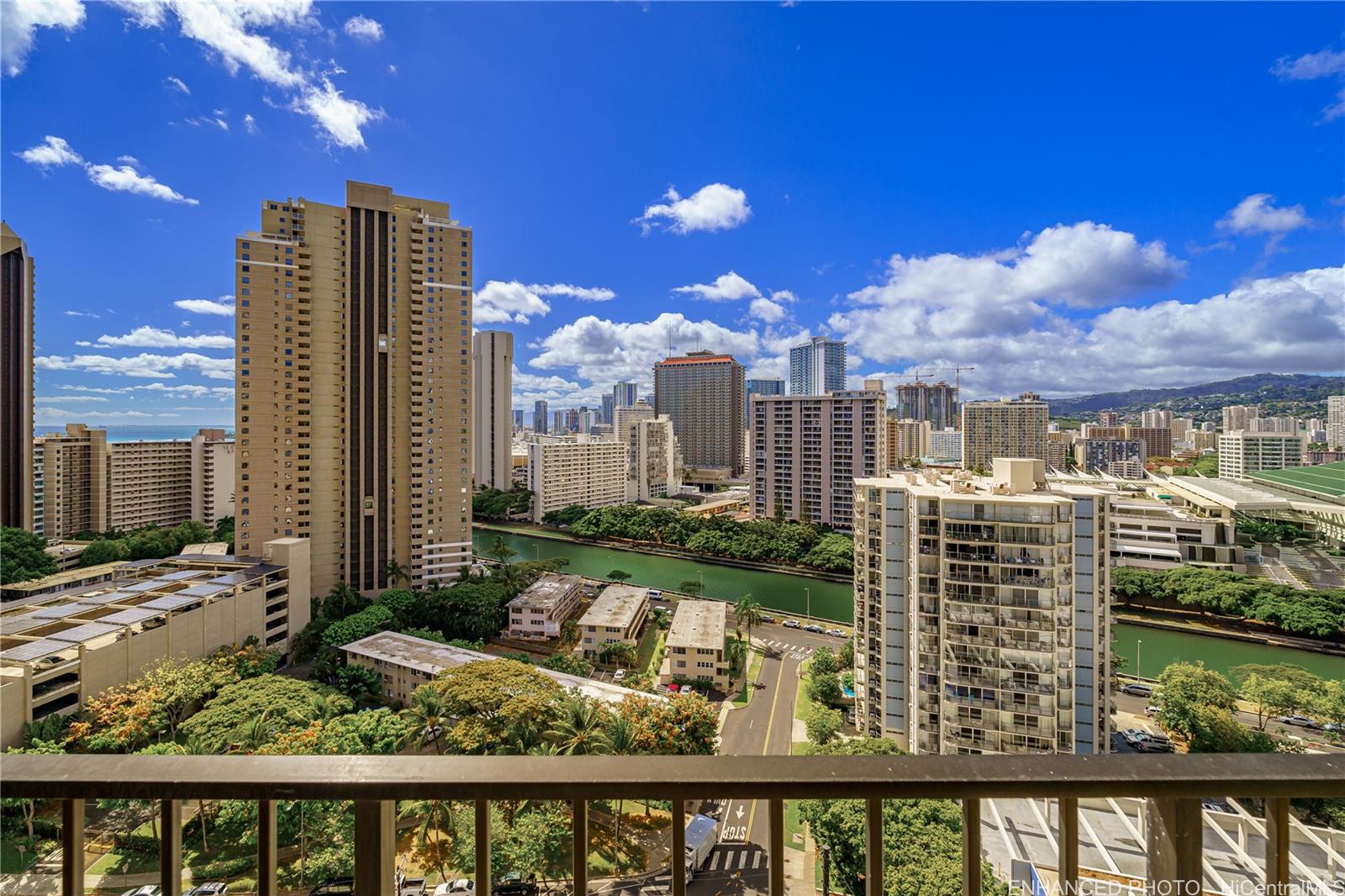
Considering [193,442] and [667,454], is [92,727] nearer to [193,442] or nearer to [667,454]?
[193,442]

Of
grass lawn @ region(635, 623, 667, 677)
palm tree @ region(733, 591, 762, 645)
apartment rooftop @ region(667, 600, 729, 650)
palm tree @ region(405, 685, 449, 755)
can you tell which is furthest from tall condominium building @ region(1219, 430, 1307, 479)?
palm tree @ region(405, 685, 449, 755)

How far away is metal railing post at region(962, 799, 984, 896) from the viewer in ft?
2.15

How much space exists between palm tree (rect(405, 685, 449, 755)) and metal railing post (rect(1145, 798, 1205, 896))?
6484 mm

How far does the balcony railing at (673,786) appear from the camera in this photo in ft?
2.00

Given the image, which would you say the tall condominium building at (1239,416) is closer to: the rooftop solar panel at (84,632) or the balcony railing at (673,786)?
the balcony railing at (673,786)

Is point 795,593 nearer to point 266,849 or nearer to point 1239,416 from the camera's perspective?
point 266,849

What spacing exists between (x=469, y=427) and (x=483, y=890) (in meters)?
13.0

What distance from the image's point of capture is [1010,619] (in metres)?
5.50

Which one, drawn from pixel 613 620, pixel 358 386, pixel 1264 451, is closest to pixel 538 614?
pixel 613 620

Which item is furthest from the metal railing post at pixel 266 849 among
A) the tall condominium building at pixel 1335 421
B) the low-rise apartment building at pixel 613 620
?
the tall condominium building at pixel 1335 421

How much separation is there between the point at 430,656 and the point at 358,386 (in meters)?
6.63

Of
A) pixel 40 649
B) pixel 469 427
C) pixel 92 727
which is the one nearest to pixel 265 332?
pixel 469 427

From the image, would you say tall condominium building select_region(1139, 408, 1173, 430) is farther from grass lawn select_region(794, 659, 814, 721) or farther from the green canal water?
grass lawn select_region(794, 659, 814, 721)

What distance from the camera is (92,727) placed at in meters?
5.89
